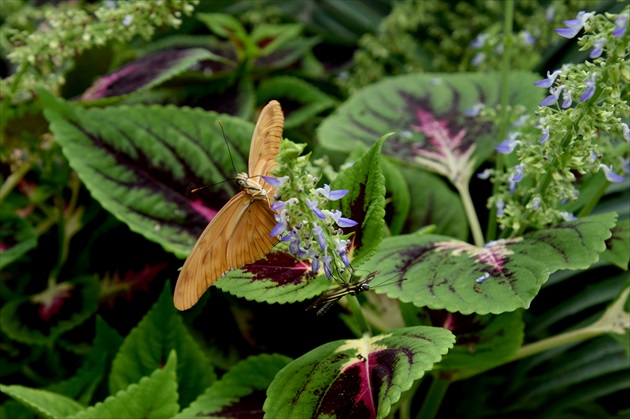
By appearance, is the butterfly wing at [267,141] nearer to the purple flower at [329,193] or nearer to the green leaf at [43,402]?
the purple flower at [329,193]

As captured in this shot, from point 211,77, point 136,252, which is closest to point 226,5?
point 211,77

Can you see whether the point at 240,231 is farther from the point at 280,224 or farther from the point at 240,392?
the point at 240,392

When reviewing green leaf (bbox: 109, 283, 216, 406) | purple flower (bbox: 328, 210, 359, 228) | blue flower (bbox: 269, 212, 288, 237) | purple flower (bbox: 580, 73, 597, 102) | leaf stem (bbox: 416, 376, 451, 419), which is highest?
purple flower (bbox: 580, 73, 597, 102)

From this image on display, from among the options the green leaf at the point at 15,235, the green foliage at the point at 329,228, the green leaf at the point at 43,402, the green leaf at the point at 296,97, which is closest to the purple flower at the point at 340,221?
the green foliage at the point at 329,228

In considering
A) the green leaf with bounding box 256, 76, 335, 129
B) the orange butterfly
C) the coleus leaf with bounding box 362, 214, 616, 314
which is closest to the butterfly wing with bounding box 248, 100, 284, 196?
the orange butterfly

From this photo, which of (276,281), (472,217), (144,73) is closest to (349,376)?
(276,281)

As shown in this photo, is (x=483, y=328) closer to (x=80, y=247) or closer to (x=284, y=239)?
(x=284, y=239)

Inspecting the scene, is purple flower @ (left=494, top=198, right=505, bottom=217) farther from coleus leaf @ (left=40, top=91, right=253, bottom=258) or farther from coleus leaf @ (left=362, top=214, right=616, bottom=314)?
coleus leaf @ (left=40, top=91, right=253, bottom=258)
